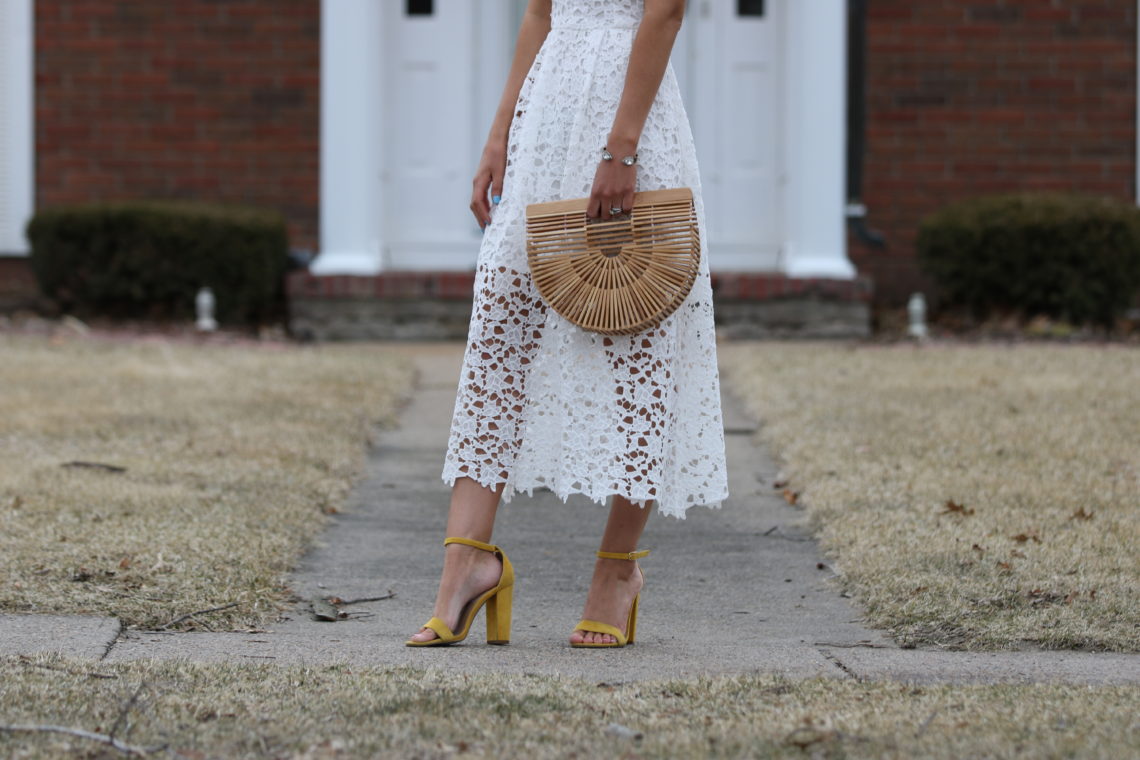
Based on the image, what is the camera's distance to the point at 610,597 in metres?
3.10

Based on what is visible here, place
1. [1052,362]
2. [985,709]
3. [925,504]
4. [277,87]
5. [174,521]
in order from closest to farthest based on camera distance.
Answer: [985,709], [174,521], [925,504], [1052,362], [277,87]

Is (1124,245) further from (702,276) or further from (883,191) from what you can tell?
(702,276)

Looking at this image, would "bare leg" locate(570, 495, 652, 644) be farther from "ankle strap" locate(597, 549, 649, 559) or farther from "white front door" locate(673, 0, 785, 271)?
"white front door" locate(673, 0, 785, 271)

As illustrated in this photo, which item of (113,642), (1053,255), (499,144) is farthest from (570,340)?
(1053,255)

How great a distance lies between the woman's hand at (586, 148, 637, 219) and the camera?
9.75 feet

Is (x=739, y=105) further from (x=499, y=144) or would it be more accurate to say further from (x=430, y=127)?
(x=499, y=144)

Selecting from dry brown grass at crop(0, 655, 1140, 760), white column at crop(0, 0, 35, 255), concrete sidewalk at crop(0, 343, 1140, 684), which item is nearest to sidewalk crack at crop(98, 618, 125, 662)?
concrete sidewalk at crop(0, 343, 1140, 684)

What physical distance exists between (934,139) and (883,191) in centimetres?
49

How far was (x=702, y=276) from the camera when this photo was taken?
312cm

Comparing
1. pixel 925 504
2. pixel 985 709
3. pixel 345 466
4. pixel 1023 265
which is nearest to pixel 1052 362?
pixel 1023 265

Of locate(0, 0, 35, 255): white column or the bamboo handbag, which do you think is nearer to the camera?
the bamboo handbag

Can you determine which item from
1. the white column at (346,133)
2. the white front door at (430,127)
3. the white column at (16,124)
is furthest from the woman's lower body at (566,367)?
the white column at (16,124)

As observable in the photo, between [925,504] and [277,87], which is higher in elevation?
[277,87]

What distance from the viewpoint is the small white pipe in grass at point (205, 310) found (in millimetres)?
8875
